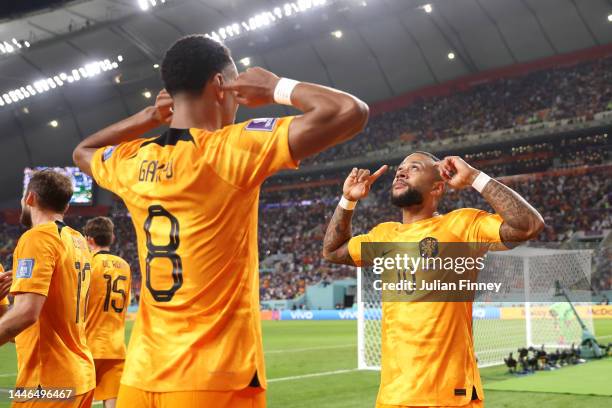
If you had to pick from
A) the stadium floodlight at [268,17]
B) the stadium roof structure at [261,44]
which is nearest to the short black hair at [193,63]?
the stadium roof structure at [261,44]

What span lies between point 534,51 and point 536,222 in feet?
124

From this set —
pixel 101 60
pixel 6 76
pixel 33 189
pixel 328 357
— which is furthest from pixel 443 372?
pixel 6 76

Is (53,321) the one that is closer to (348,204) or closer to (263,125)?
(348,204)

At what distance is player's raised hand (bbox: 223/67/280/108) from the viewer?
2.16m

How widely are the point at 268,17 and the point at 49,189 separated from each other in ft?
92.3

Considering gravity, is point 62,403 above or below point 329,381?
above

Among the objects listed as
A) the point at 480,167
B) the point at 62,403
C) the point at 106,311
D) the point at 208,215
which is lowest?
the point at 62,403

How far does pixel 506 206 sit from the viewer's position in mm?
3871

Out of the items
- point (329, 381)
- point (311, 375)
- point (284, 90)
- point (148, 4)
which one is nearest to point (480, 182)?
point (284, 90)

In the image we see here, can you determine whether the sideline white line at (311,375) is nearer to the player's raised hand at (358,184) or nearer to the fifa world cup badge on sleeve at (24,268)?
the player's raised hand at (358,184)

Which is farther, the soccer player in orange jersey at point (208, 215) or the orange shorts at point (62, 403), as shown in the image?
the orange shorts at point (62, 403)

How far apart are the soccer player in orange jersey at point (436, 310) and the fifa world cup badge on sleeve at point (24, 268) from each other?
2001 millimetres

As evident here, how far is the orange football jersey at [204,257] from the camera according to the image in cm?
216

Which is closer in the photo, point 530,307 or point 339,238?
point 339,238
